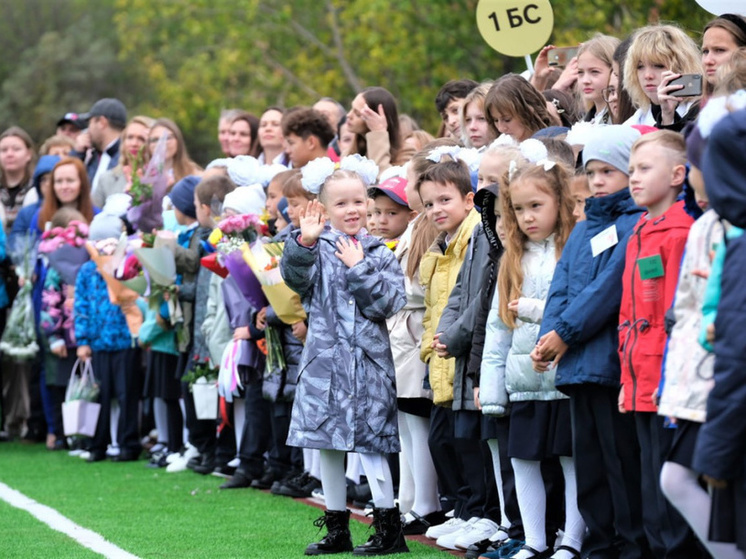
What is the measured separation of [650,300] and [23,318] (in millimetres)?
9080

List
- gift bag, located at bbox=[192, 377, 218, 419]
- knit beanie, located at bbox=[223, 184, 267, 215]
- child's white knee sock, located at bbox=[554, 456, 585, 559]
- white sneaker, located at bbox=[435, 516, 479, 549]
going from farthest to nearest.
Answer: gift bag, located at bbox=[192, 377, 218, 419] → knit beanie, located at bbox=[223, 184, 267, 215] → white sneaker, located at bbox=[435, 516, 479, 549] → child's white knee sock, located at bbox=[554, 456, 585, 559]

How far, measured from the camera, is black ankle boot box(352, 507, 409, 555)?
712 centimetres

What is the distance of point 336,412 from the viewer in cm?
718

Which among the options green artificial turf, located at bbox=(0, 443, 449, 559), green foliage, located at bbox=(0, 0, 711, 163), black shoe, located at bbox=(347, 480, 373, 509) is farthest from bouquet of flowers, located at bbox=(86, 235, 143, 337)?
green foliage, located at bbox=(0, 0, 711, 163)

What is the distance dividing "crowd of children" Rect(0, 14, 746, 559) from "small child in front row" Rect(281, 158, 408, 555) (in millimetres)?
13

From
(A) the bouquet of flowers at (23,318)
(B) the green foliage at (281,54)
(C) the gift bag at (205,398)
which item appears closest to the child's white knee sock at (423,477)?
(C) the gift bag at (205,398)

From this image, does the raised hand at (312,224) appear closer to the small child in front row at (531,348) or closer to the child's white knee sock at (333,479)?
the small child in front row at (531,348)

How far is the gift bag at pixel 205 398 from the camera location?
10820 millimetres

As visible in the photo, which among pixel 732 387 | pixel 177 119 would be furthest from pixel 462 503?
pixel 177 119

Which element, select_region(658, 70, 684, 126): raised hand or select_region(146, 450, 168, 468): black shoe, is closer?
select_region(658, 70, 684, 126): raised hand

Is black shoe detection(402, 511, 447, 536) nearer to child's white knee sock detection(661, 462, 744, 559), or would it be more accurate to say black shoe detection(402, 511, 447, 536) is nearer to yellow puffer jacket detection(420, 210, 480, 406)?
yellow puffer jacket detection(420, 210, 480, 406)

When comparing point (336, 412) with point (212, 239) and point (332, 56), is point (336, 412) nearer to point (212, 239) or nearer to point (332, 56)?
point (212, 239)

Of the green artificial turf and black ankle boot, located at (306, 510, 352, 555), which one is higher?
black ankle boot, located at (306, 510, 352, 555)

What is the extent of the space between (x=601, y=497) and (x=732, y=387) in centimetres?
189
